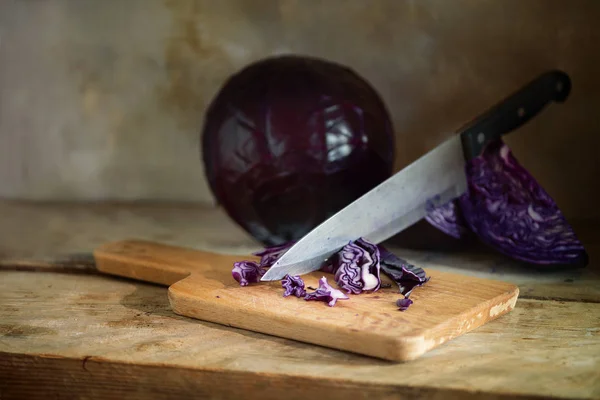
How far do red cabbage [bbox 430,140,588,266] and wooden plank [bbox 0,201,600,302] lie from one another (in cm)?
5

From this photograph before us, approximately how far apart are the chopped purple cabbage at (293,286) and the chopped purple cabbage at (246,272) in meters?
0.07

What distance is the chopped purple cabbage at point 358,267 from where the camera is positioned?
1179mm

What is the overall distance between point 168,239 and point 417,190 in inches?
26.4

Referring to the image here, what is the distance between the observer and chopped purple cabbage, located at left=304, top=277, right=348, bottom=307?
43.9 inches

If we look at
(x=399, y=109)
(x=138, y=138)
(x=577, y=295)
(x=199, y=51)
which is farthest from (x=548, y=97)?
(x=138, y=138)

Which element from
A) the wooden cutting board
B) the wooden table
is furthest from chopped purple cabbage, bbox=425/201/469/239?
the wooden cutting board

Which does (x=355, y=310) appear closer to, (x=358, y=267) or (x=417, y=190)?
(x=358, y=267)

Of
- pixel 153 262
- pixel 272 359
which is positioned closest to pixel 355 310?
pixel 272 359

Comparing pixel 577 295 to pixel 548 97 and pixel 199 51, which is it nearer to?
pixel 548 97

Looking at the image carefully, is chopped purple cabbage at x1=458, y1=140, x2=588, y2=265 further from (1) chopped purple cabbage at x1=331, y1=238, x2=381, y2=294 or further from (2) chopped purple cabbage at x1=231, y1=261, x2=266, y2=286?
(2) chopped purple cabbage at x1=231, y1=261, x2=266, y2=286

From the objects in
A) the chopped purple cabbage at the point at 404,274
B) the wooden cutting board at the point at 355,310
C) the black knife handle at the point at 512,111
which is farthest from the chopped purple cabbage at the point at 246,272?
the black knife handle at the point at 512,111

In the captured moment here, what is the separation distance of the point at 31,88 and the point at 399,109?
1108 millimetres

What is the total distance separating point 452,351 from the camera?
1.00 meters

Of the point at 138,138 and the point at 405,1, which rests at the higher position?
the point at 405,1
